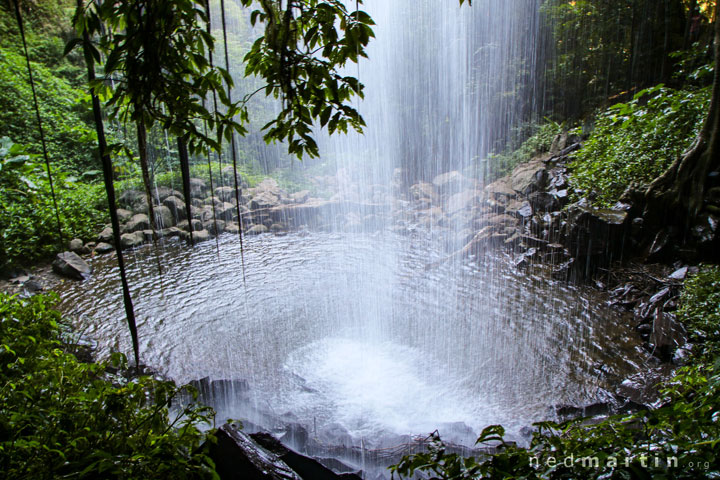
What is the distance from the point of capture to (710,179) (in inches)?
217

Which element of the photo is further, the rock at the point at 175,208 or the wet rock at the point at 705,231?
the rock at the point at 175,208

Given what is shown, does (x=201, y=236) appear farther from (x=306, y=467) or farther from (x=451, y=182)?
(x=306, y=467)

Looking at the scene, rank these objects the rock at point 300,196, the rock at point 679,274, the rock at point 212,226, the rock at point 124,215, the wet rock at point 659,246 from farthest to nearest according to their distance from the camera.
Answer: the rock at point 300,196
the rock at point 212,226
the rock at point 124,215
the wet rock at point 659,246
the rock at point 679,274

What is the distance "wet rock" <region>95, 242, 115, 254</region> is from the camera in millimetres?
8925

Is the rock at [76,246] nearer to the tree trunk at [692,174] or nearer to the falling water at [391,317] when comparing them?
the falling water at [391,317]

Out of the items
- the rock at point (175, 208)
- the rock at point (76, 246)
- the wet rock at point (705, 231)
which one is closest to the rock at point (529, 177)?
the wet rock at point (705, 231)

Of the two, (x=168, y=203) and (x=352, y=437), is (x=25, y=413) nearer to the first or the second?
(x=352, y=437)

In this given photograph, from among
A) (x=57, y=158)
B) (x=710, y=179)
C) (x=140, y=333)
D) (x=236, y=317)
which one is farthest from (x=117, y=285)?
(x=710, y=179)

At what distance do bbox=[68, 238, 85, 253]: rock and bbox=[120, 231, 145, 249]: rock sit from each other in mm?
848

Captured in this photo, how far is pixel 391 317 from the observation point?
610 cm

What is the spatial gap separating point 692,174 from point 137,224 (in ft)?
40.8

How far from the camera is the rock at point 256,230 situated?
36.8ft

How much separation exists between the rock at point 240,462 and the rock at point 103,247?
8.85 metres

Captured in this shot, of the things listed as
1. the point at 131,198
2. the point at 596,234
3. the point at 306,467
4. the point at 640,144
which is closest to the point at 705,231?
the point at 596,234
